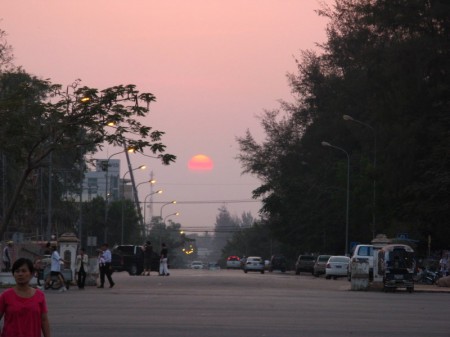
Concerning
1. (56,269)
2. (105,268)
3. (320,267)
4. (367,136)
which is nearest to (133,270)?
(320,267)

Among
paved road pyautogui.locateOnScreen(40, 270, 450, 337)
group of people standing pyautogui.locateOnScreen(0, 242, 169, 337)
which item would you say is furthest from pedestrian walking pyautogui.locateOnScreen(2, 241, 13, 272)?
group of people standing pyautogui.locateOnScreen(0, 242, 169, 337)

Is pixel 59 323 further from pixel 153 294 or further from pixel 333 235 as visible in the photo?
pixel 333 235

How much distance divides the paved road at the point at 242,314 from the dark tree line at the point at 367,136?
20.7 meters

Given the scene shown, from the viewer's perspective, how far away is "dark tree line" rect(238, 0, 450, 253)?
57594 millimetres

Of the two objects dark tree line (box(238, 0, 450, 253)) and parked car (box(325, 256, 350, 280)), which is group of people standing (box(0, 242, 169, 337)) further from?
parked car (box(325, 256, 350, 280))

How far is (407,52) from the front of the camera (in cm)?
5834

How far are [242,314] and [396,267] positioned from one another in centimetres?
1849

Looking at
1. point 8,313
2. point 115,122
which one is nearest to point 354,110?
point 115,122

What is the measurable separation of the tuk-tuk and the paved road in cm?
484

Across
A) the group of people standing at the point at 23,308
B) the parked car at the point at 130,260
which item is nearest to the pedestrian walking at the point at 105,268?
the parked car at the point at 130,260

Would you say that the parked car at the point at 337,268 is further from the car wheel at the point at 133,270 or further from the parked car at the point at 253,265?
the parked car at the point at 253,265

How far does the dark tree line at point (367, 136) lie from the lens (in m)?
57.6

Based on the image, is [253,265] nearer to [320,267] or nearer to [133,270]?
[320,267]

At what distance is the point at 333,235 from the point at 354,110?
38.8 feet
